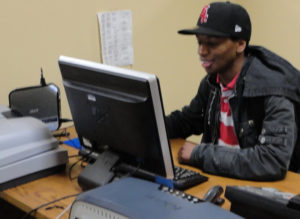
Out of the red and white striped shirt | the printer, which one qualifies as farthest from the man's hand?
the printer

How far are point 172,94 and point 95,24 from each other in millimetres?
788

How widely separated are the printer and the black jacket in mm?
502

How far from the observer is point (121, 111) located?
1.31 m

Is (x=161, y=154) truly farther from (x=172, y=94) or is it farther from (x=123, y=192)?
(x=172, y=94)

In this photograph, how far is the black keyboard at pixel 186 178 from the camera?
1408 millimetres

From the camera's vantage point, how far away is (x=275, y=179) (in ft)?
5.01

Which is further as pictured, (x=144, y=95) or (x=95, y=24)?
(x=95, y=24)

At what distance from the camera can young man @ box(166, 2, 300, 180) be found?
1540 mm

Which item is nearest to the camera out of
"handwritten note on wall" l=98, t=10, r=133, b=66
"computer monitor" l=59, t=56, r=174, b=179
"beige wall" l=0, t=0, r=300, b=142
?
"computer monitor" l=59, t=56, r=174, b=179

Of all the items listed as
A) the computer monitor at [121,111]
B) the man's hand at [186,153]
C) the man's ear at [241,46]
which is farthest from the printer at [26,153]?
the man's ear at [241,46]

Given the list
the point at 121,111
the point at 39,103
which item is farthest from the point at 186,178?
the point at 39,103

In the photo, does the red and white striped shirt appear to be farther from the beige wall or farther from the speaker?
the beige wall

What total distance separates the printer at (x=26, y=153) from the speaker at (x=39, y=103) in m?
0.32

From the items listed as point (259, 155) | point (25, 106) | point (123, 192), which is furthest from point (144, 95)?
point (25, 106)
